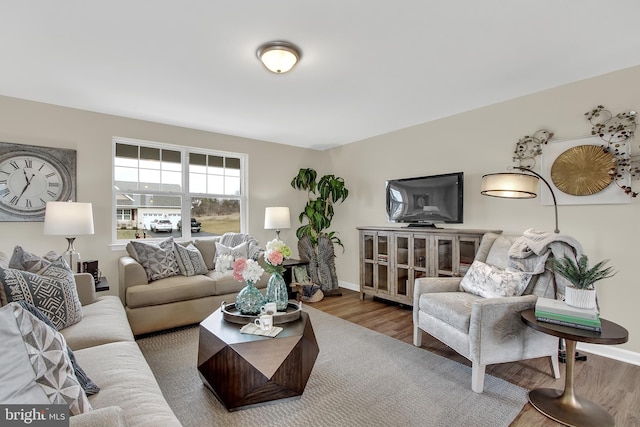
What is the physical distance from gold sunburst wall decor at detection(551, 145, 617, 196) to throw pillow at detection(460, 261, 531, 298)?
1050mm

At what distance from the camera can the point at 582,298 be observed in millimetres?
1877

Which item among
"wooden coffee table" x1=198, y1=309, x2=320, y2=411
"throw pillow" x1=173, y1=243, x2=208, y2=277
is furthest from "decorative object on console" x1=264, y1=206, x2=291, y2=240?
"wooden coffee table" x1=198, y1=309, x2=320, y2=411

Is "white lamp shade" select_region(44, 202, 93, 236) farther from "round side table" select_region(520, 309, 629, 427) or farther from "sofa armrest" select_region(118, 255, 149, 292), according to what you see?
"round side table" select_region(520, 309, 629, 427)

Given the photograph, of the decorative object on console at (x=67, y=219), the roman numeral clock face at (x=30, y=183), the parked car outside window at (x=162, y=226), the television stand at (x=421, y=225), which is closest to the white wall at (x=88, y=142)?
the roman numeral clock face at (x=30, y=183)

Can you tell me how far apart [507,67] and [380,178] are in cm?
226

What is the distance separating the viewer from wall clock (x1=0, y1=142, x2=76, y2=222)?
3.05 metres

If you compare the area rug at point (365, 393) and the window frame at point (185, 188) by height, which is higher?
the window frame at point (185, 188)

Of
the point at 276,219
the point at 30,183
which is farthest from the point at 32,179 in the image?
the point at 276,219

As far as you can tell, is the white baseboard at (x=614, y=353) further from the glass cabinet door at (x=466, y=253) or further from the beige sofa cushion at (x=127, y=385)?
the beige sofa cushion at (x=127, y=385)

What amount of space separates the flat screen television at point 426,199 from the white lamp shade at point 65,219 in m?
3.46

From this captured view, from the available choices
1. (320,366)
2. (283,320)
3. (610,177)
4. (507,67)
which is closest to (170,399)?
(283,320)

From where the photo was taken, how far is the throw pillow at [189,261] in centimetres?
350

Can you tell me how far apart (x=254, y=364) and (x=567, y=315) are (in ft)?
6.12

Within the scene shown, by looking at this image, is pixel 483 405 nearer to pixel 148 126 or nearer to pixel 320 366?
pixel 320 366
